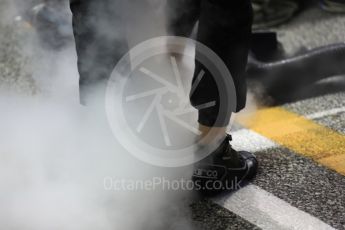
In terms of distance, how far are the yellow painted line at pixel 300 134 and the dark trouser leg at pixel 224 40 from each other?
18.6 inches

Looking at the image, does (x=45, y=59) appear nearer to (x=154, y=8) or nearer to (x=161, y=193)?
(x=154, y=8)

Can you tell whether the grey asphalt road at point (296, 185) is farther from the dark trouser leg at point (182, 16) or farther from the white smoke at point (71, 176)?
the dark trouser leg at point (182, 16)

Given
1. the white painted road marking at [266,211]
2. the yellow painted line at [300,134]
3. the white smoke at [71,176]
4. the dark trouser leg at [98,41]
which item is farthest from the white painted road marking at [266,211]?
the dark trouser leg at [98,41]

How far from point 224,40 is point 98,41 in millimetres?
452

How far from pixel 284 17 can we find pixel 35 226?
2.65 metres

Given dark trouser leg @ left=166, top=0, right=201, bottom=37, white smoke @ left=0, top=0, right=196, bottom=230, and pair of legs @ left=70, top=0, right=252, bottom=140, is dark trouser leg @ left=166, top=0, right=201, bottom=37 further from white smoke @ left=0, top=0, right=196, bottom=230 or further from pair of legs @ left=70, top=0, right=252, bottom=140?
white smoke @ left=0, top=0, right=196, bottom=230

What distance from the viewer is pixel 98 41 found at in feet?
6.31

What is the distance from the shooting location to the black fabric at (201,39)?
1789mm

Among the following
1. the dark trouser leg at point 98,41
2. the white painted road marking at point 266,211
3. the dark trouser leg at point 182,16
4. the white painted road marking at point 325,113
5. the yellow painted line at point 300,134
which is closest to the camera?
the white painted road marking at point 266,211

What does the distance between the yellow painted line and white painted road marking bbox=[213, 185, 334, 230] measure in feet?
1.10

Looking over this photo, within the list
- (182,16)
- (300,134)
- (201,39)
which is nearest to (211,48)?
(201,39)

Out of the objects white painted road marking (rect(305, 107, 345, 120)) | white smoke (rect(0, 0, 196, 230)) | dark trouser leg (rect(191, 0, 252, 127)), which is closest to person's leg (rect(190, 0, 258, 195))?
dark trouser leg (rect(191, 0, 252, 127))

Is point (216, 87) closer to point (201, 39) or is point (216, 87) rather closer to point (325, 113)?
point (201, 39)

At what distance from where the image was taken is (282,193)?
1917 millimetres
